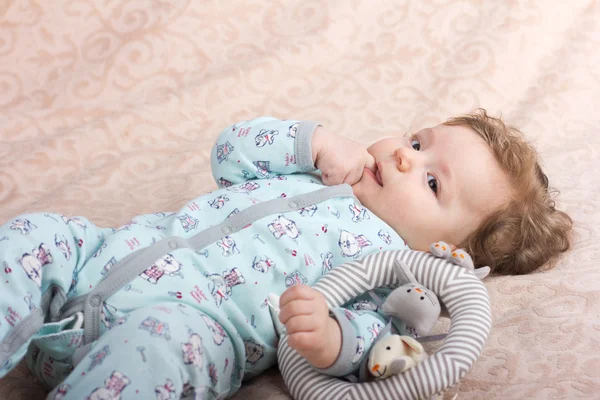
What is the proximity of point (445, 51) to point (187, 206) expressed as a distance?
3.75 feet

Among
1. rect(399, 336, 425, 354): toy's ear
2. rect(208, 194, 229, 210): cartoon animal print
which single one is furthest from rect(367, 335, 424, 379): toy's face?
rect(208, 194, 229, 210): cartoon animal print

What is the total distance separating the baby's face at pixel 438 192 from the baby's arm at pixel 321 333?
35 centimetres

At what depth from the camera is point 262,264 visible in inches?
44.4

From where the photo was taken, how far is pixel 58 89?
6.05 ft

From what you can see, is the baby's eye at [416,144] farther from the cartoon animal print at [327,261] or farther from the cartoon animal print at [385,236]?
the cartoon animal print at [327,261]

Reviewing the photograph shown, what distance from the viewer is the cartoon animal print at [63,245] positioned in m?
1.01

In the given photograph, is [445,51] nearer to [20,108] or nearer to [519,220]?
[519,220]

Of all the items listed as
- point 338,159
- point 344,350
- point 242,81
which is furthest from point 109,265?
point 242,81

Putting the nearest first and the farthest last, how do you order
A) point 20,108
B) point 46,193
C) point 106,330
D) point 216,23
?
point 106,330
point 46,193
point 20,108
point 216,23

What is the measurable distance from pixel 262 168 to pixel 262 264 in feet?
0.97

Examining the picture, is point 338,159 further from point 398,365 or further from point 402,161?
point 398,365

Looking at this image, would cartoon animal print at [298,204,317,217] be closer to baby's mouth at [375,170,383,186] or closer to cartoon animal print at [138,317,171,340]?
baby's mouth at [375,170,383,186]

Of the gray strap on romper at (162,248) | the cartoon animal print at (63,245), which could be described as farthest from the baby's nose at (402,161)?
the cartoon animal print at (63,245)

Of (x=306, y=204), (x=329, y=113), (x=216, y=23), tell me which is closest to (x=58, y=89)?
(x=216, y=23)
